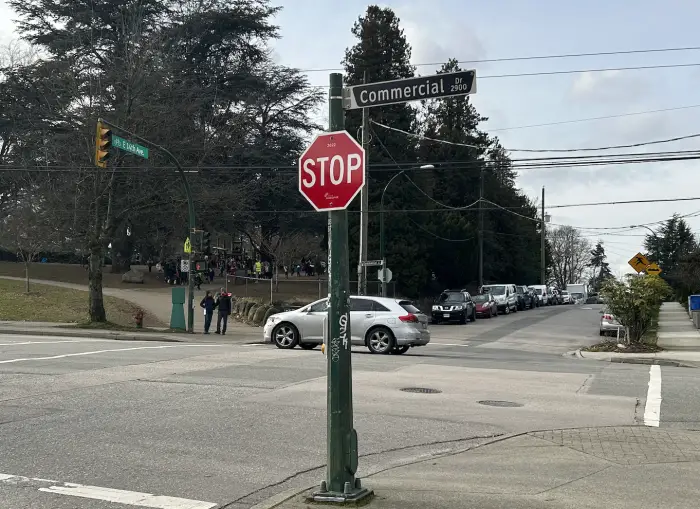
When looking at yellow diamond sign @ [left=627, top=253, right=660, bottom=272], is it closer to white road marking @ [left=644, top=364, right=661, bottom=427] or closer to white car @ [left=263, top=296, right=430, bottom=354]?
white car @ [left=263, top=296, right=430, bottom=354]

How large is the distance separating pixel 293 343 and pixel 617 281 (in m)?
10.5

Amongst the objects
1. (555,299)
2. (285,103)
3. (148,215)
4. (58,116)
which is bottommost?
(555,299)

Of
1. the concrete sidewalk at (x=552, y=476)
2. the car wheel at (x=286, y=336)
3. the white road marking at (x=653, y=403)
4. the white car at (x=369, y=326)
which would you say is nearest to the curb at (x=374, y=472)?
the concrete sidewalk at (x=552, y=476)

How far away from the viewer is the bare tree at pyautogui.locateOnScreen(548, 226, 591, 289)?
399 ft

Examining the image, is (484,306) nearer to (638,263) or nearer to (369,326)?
(638,263)

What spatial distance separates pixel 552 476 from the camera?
22.9 ft

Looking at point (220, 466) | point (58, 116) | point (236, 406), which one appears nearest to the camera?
point (220, 466)

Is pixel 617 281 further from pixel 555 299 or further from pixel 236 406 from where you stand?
pixel 555 299

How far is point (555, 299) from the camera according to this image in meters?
73.5

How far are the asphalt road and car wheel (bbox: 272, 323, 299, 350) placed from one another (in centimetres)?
239

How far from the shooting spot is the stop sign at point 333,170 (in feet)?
18.6

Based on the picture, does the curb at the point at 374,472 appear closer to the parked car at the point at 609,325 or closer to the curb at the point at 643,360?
the curb at the point at 643,360

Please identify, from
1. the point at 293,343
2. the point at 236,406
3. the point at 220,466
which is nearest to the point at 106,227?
the point at 293,343

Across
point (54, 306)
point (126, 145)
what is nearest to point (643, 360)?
point (126, 145)
